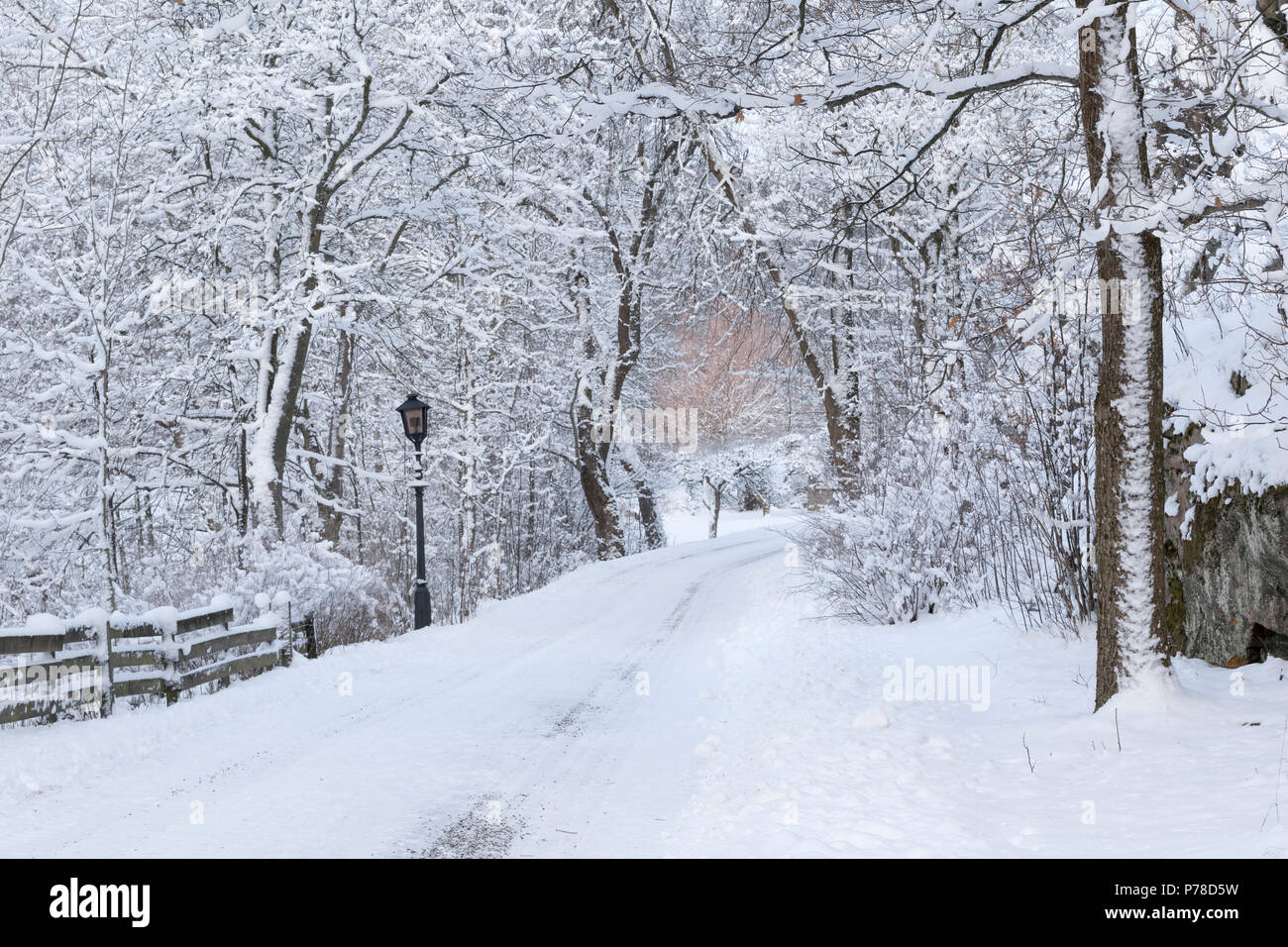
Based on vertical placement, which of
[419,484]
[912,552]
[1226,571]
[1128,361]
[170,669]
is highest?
[1128,361]

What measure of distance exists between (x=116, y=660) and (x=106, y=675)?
0.16 m

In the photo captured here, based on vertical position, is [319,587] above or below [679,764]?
above

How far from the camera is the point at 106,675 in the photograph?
27.2 ft

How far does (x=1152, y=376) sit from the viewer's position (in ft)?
19.2

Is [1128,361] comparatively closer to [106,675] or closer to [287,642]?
[106,675]

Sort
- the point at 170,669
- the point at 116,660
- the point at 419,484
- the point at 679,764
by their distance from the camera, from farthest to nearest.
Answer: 1. the point at 419,484
2. the point at 170,669
3. the point at 116,660
4. the point at 679,764

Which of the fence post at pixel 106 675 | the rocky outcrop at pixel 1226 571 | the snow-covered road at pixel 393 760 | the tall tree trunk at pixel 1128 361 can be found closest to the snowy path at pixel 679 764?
the snow-covered road at pixel 393 760

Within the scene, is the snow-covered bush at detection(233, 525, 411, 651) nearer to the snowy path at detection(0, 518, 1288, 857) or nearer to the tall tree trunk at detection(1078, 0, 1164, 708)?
the snowy path at detection(0, 518, 1288, 857)

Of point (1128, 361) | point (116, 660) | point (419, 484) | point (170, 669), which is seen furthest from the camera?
point (419, 484)

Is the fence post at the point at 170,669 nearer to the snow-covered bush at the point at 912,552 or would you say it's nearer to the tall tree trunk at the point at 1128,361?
the snow-covered bush at the point at 912,552

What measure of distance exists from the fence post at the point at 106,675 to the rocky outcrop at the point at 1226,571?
28.5 feet

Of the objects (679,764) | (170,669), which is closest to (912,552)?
(679,764)

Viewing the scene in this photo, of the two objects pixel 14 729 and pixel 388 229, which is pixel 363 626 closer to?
pixel 14 729

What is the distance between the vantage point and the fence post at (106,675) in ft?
27.1
